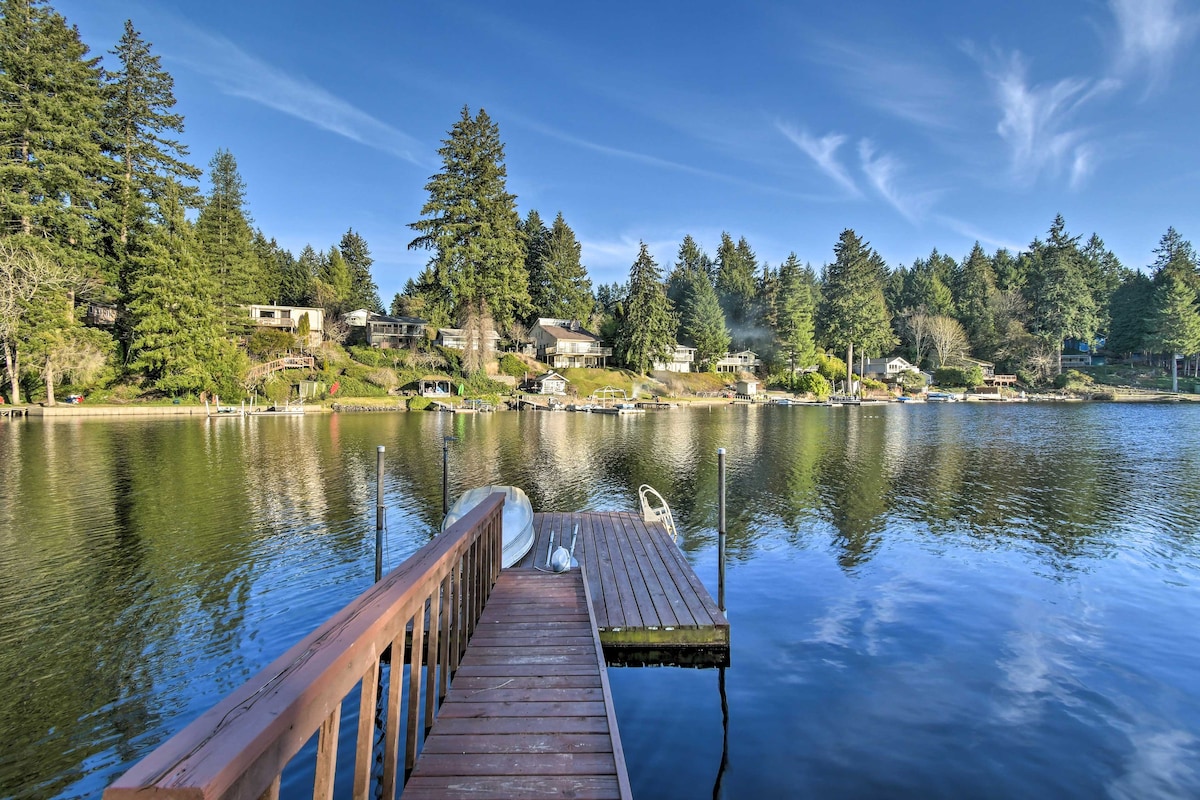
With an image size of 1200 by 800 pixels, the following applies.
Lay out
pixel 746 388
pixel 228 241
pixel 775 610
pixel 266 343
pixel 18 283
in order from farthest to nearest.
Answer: pixel 746 388 < pixel 228 241 < pixel 266 343 < pixel 18 283 < pixel 775 610

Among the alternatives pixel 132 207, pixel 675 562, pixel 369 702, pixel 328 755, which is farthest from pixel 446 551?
pixel 132 207

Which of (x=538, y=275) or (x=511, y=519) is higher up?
(x=538, y=275)

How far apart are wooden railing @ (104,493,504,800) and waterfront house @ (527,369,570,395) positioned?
209ft

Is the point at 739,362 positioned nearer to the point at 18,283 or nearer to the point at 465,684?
the point at 18,283

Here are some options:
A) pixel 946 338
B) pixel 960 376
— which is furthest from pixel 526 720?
pixel 946 338

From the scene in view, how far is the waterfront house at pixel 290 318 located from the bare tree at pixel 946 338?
90.1m

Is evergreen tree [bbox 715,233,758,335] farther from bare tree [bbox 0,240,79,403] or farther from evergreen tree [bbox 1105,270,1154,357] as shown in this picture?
bare tree [bbox 0,240,79,403]

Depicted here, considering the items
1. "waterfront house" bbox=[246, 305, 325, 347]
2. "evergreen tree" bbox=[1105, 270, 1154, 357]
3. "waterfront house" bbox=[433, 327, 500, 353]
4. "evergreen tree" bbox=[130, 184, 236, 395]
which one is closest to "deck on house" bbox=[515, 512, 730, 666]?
"evergreen tree" bbox=[130, 184, 236, 395]

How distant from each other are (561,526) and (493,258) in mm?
54024

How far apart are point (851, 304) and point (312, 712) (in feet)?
312

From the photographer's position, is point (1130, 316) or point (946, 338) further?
point (946, 338)

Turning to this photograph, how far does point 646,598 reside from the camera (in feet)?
27.0

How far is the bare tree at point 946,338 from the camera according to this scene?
93500mm

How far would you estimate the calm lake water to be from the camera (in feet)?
20.7
